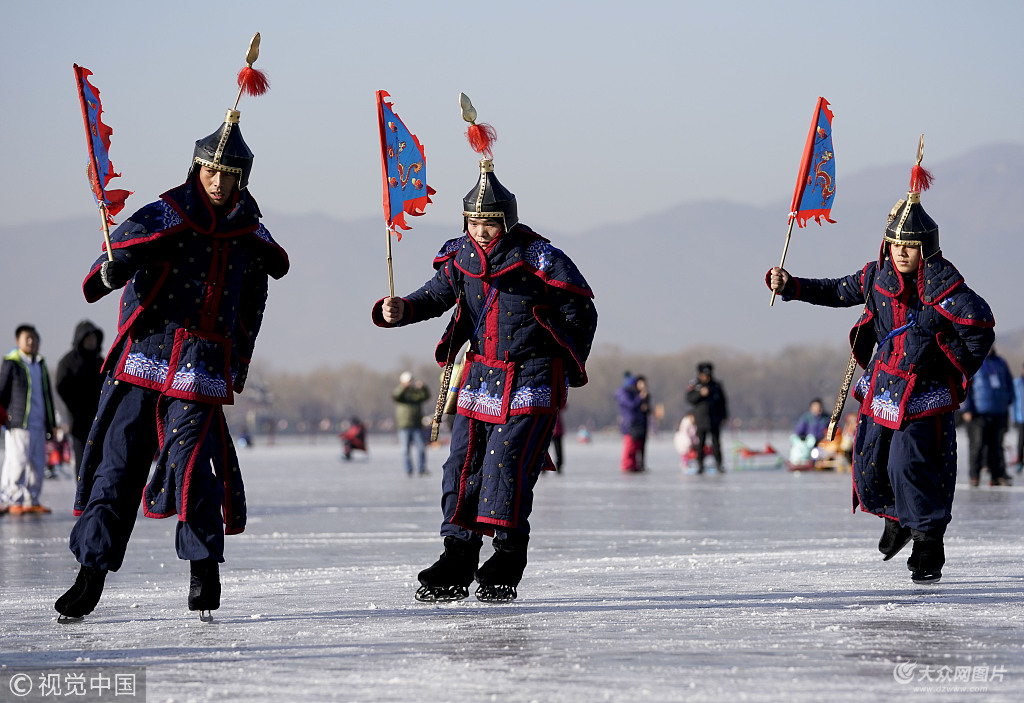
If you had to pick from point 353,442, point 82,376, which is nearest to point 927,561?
point 82,376

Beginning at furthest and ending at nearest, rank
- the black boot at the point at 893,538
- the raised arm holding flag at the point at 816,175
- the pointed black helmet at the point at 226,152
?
the raised arm holding flag at the point at 816,175 → the black boot at the point at 893,538 → the pointed black helmet at the point at 226,152

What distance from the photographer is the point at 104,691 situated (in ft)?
14.9

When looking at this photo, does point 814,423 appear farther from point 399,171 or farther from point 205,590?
point 205,590

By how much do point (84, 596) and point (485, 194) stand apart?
8.37 ft

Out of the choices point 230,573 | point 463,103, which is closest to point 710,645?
point 463,103

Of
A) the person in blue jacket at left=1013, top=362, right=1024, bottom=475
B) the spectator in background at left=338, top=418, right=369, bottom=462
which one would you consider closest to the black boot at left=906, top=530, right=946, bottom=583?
the person in blue jacket at left=1013, top=362, right=1024, bottom=475

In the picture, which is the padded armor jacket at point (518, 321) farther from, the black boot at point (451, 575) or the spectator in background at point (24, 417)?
the spectator in background at point (24, 417)

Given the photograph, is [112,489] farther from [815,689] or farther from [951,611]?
[951,611]

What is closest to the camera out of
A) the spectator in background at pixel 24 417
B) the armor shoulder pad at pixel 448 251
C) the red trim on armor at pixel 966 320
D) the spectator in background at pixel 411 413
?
the armor shoulder pad at pixel 448 251

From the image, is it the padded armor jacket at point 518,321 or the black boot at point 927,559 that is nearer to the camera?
the padded armor jacket at point 518,321

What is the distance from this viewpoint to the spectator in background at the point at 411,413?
21.8 metres

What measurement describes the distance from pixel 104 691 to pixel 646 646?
188cm

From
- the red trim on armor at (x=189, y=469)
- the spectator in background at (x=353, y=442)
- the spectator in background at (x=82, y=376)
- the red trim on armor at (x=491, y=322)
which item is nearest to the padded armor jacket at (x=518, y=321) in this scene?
the red trim on armor at (x=491, y=322)

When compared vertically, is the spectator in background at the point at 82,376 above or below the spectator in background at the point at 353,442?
above
